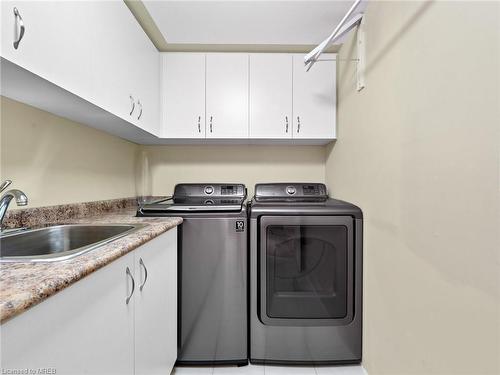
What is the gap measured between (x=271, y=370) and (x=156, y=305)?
92 cm

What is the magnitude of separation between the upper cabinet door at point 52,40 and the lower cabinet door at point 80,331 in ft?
2.36

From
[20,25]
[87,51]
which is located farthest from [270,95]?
[20,25]

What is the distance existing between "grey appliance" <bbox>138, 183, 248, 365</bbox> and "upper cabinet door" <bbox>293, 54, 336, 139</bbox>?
3.17ft

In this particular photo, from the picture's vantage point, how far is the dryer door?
5.04ft

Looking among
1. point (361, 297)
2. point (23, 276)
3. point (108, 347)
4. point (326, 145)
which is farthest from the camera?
point (326, 145)

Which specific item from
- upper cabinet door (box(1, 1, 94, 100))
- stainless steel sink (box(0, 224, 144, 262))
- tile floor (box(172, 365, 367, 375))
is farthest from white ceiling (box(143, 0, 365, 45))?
tile floor (box(172, 365, 367, 375))

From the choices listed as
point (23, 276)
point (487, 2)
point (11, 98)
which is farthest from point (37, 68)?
point (487, 2)

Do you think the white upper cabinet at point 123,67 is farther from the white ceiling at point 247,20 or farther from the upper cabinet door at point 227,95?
the upper cabinet door at point 227,95

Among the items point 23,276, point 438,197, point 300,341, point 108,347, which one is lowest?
point 300,341

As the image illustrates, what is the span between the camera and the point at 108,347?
30.7 inches

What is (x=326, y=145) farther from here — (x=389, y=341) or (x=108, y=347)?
(x=108, y=347)

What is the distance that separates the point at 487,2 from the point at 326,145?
1.66 metres

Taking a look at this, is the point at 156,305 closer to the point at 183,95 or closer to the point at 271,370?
the point at 271,370

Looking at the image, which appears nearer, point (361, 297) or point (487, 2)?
point (487, 2)
